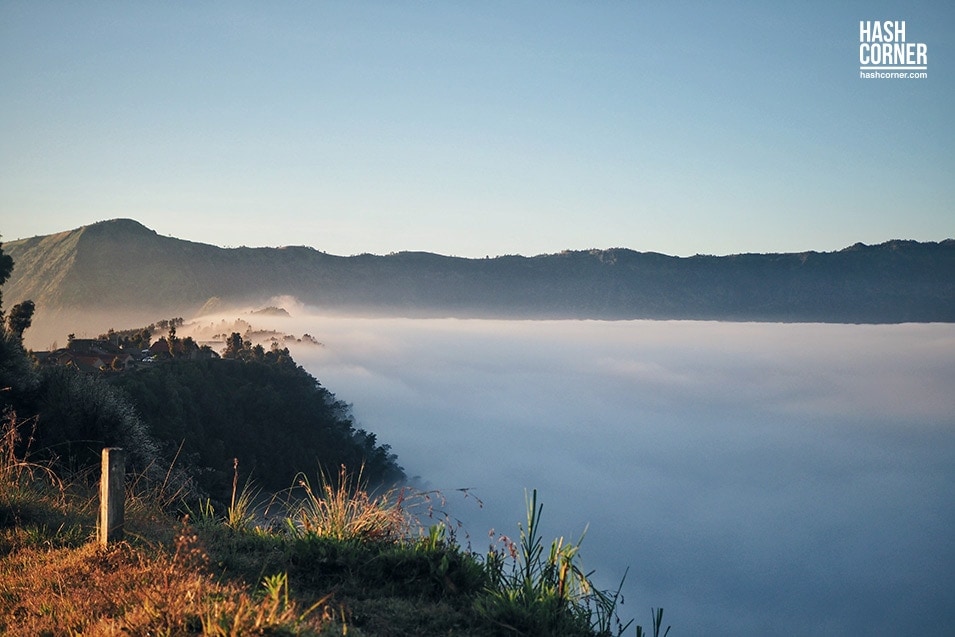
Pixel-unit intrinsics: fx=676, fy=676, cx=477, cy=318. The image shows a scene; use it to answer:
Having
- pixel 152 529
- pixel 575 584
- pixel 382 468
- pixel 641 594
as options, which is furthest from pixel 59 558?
pixel 641 594

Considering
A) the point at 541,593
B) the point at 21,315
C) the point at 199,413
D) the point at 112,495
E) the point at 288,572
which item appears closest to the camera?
the point at 541,593

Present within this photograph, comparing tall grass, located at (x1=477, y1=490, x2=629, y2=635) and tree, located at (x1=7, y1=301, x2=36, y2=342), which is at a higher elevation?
tree, located at (x1=7, y1=301, x2=36, y2=342)

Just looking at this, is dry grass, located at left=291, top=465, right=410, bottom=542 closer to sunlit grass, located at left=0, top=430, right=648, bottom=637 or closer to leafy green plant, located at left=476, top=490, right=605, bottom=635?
sunlit grass, located at left=0, top=430, right=648, bottom=637

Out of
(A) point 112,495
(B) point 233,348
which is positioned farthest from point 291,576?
(B) point 233,348

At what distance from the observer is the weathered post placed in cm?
548

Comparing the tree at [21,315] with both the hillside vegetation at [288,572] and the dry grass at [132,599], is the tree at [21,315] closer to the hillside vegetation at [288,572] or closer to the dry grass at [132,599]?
the hillside vegetation at [288,572]

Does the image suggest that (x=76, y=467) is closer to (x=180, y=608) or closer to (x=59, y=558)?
(x=59, y=558)

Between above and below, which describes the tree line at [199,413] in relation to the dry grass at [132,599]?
below

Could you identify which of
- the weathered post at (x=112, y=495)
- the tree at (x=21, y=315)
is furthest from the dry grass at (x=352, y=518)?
the tree at (x=21, y=315)

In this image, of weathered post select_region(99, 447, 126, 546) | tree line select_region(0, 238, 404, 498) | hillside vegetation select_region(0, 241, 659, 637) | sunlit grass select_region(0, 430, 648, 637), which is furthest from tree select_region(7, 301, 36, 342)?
weathered post select_region(99, 447, 126, 546)

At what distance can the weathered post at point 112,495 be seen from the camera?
5.48 meters

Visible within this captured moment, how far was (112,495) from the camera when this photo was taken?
5.61m

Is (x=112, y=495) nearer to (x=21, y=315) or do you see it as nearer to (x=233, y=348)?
(x=21, y=315)

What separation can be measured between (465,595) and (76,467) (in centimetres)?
860
